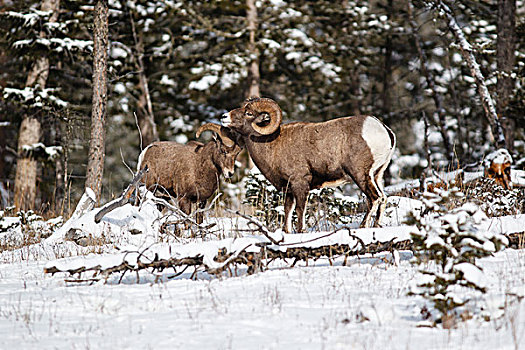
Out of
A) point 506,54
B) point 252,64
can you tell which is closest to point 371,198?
point 506,54

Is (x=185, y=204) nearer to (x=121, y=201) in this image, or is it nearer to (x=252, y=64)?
(x=121, y=201)

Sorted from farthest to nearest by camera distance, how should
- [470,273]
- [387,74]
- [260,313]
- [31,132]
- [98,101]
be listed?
[387,74], [31,132], [98,101], [260,313], [470,273]

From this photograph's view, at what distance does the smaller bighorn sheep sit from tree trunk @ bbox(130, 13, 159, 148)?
9576 millimetres

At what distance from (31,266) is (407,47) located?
19.3m

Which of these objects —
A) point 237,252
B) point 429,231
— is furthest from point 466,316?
point 237,252

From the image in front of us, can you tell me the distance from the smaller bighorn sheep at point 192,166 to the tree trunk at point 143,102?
31.4 ft

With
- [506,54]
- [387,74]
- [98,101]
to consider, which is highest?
[387,74]

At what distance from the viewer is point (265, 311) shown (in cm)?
407

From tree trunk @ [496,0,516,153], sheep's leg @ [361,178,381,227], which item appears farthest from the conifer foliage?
tree trunk @ [496,0,516,153]

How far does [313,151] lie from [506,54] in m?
9.96

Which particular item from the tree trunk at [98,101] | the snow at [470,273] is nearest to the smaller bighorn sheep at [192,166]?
the tree trunk at [98,101]

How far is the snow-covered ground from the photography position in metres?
3.49

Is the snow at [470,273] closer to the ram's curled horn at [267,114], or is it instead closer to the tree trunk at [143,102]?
the ram's curled horn at [267,114]

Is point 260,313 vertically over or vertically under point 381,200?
under
